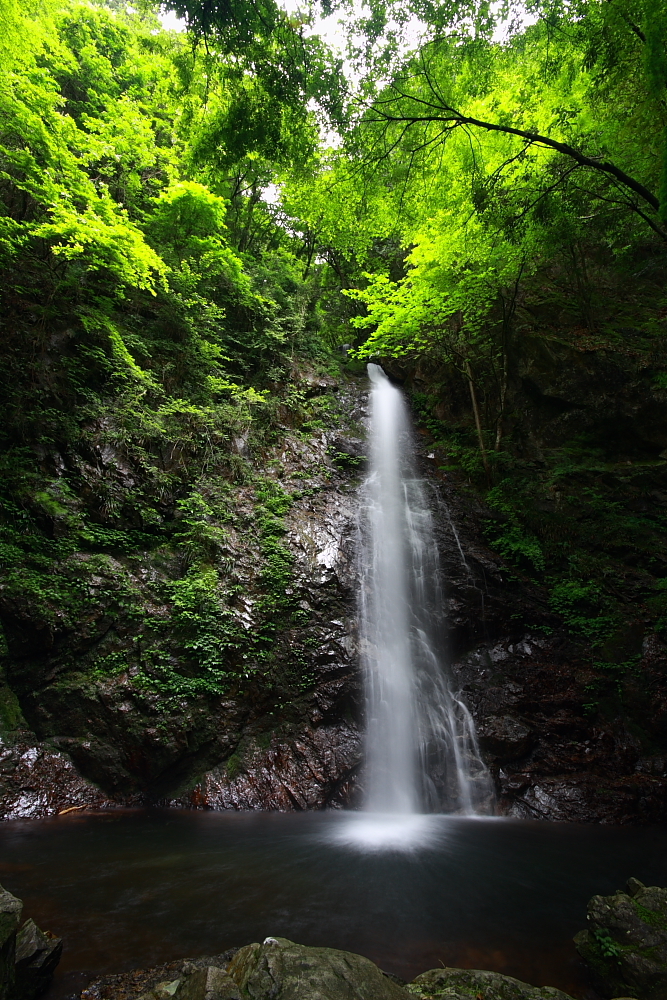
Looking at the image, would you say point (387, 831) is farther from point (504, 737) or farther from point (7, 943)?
point (7, 943)

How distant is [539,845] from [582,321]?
12.0m

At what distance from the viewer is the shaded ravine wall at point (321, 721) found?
607cm

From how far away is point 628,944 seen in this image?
124 inches

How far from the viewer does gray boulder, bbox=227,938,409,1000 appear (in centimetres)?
213

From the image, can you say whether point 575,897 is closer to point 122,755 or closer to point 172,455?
point 122,755

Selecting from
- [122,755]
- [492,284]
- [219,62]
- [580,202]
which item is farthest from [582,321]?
[122,755]

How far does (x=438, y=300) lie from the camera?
33.8 feet

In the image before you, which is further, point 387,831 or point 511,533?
point 511,533

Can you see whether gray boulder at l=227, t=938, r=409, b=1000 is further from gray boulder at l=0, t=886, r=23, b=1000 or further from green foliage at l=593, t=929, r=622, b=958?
green foliage at l=593, t=929, r=622, b=958

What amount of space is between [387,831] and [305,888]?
6.80 ft

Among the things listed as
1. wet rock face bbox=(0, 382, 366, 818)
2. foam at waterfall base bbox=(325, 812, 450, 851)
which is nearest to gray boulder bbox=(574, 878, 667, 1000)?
foam at waterfall base bbox=(325, 812, 450, 851)

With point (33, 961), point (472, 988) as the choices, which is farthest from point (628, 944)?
point (33, 961)

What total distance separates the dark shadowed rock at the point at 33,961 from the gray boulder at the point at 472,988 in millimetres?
2095

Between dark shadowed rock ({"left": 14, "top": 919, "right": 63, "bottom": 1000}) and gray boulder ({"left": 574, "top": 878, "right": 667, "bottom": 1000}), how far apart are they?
349 cm
